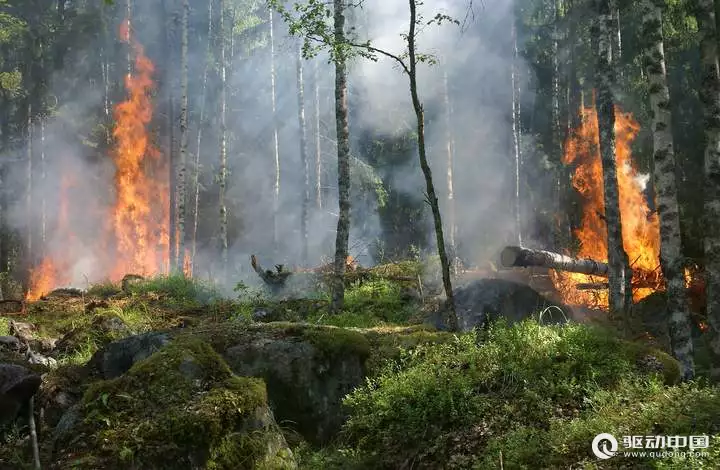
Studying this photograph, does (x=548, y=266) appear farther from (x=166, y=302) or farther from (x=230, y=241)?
(x=230, y=241)

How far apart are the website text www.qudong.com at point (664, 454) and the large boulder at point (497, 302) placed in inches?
313

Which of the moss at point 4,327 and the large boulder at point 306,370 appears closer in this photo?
the large boulder at point 306,370

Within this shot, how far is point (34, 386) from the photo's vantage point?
5789 millimetres

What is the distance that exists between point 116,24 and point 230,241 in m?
14.8

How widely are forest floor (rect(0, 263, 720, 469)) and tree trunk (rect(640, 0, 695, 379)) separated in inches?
123

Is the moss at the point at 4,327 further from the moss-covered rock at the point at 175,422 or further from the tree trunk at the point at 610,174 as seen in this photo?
the tree trunk at the point at 610,174

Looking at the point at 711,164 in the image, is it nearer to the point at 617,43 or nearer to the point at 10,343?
the point at 617,43

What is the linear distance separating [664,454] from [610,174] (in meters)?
9.17

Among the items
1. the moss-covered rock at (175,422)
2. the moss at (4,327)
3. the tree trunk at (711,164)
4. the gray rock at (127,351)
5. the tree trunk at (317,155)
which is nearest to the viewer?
the moss-covered rock at (175,422)

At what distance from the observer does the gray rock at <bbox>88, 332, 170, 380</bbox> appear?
649 centimetres

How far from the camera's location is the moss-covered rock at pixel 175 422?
388cm

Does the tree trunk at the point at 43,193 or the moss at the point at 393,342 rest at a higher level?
the tree trunk at the point at 43,193

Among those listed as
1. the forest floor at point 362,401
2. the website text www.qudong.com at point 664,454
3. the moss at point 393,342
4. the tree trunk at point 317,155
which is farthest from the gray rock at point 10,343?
the tree trunk at point 317,155

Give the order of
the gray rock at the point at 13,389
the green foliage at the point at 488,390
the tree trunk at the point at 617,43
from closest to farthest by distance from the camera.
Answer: the green foliage at the point at 488,390, the gray rock at the point at 13,389, the tree trunk at the point at 617,43
